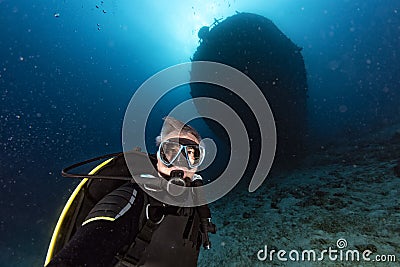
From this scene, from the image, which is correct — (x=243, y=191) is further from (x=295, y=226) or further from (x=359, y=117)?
(x=359, y=117)

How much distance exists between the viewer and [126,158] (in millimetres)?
2436

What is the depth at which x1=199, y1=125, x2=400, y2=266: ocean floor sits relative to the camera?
5574 millimetres

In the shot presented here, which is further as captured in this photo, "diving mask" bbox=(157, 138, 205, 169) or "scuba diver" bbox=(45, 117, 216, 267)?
"diving mask" bbox=(157, 138, 205, 169)

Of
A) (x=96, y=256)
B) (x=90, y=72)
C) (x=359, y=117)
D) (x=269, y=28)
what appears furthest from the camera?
(x=90, y=72)

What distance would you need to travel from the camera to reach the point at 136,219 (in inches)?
74.8

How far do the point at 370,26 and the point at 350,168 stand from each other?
47335mm

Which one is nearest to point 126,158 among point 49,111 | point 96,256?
point 96,256

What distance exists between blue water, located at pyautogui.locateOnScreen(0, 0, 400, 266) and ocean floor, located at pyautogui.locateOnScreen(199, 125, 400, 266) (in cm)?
824

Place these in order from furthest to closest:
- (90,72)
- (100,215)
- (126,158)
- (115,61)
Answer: (115,61), (90,72), (126,158), (100,215)

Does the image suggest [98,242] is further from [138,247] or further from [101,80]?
[101,80]

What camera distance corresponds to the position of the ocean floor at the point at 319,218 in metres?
5.57
